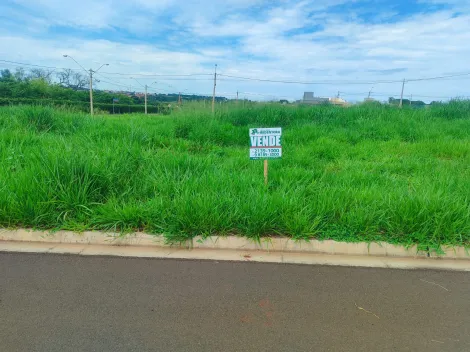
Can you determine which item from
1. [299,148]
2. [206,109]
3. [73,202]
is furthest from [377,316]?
[206,109]

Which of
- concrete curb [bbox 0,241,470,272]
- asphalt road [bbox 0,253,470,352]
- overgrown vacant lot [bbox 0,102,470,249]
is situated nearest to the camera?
asphalt road [bbox 0,253,470,352]

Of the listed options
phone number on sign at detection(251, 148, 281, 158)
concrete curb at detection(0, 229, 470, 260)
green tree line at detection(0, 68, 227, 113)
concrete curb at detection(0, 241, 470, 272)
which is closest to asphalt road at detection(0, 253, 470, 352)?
concrete curb at detection(0, 241, 470, 272)

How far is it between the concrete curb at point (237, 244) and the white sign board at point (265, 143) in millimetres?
1351

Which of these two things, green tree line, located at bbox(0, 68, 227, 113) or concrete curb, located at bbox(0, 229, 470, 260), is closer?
concrete curb, located at bbox(0, 229, 470, 260)

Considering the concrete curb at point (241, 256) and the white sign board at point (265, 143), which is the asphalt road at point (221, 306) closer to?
the concrete curb at point (241, 256)

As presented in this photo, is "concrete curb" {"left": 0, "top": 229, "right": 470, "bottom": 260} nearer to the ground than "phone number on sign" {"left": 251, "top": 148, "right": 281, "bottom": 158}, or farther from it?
Result: nearer to the ground

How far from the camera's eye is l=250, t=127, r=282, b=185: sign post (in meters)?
4.30

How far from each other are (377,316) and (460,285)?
1118mm

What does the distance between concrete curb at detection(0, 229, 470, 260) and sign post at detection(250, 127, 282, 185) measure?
1351mm

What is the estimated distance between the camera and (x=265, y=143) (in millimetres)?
4332

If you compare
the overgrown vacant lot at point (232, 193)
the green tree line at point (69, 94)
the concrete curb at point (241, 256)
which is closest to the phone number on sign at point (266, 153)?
the overgrown vacant lot at point (232, 193)

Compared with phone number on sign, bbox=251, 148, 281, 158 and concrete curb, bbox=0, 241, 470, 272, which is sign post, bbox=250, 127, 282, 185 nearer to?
phone number on sign, bbox=251, 148, 281, 158

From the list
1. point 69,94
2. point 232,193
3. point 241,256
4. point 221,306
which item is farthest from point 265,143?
point 69,94

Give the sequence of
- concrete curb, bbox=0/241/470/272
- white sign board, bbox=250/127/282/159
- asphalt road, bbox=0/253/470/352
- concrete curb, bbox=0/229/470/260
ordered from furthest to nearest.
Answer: white sign board, bbox=250/127/282/159 < concrete curb, bbox=0/229/470/260 < concrete curb, bbox=0/241/470/272 < asphalt road, bbox=0/253/470/352
